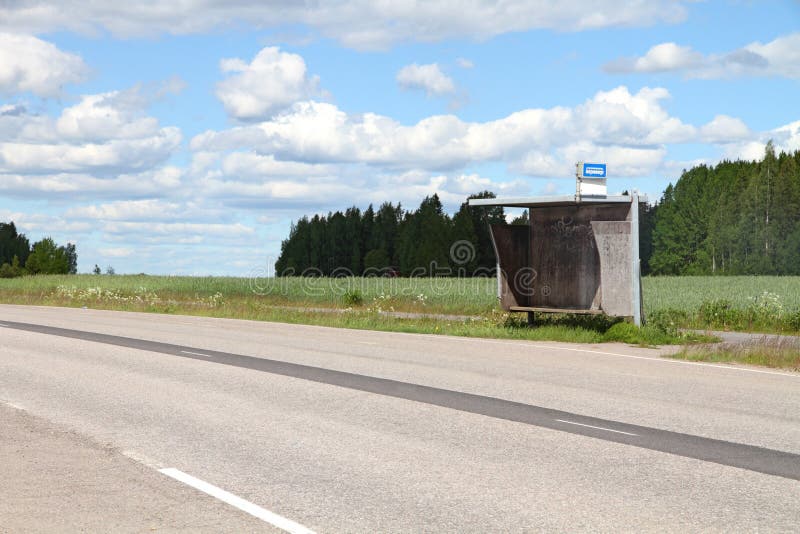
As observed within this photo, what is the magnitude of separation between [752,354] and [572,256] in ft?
23.1

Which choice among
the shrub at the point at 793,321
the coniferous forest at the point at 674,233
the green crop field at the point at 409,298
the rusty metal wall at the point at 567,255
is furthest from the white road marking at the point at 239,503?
the coniferous forest at the point at 674,233

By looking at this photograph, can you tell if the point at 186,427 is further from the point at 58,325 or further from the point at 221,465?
the point at 58,325

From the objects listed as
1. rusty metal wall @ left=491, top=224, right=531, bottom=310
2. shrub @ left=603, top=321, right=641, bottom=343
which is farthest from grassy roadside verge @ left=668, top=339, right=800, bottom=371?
rusty metal wall @ left=491, top=224, right=531, bottom=310

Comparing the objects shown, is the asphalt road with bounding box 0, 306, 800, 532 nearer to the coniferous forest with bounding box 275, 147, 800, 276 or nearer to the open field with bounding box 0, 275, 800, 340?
the open field with bounding box 0, 275, 800, 340

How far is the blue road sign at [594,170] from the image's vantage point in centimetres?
2144

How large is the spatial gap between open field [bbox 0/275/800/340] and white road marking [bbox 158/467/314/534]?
16375mm

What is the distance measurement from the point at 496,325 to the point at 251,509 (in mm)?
19115

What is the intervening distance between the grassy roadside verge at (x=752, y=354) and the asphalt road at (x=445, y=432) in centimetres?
80

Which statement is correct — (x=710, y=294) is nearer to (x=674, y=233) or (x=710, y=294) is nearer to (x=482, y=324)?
(x=482, y=324)

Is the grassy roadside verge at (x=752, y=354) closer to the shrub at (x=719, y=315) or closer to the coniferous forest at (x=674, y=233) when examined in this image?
the shrub at (x=719, y=315)

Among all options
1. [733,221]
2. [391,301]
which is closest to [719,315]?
[391,301]

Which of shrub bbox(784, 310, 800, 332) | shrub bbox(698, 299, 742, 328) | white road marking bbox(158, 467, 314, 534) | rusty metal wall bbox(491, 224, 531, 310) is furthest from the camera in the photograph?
shrub bbox(698, 299, 742, 328)

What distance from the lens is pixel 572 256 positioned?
2373 centimetres

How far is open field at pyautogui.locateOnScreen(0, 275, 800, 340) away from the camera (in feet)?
89.9
